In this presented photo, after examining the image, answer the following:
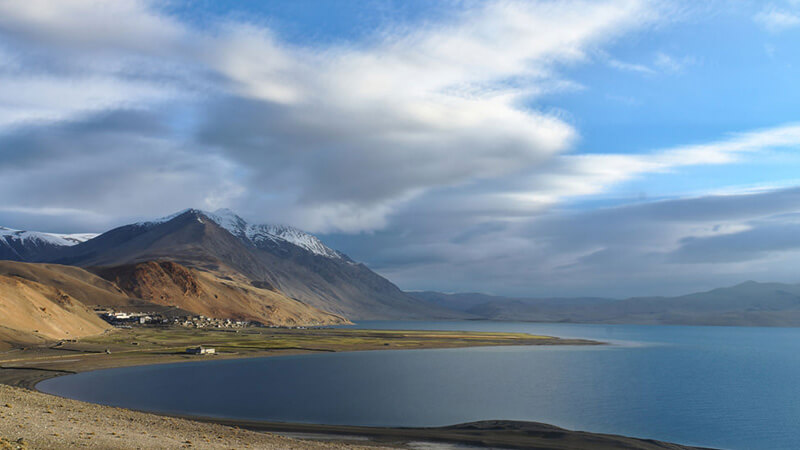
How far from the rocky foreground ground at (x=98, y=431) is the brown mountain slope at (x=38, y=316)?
9426cm

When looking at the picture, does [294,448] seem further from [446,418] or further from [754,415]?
[754,415]

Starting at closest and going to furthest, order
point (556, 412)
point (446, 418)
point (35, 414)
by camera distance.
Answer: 1. point (35, 414)
2. point (446, 418)
3. point (556, 412)

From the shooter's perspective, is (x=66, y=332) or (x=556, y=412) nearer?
(x=556, y=412)

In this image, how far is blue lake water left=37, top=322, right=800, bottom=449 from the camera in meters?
64.9

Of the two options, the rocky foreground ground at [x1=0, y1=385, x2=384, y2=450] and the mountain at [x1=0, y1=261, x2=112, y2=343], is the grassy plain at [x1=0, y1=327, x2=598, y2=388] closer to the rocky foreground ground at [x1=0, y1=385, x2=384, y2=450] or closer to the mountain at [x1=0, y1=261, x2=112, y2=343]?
the mountain at [x1=0, y1=261, x2=112, y2=343]

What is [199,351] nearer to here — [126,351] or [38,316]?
[126,351]

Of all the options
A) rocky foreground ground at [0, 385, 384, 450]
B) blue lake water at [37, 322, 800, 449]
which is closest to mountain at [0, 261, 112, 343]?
blue lake water at [37, 322, 800, 449]

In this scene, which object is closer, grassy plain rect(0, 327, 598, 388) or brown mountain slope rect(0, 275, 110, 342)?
grassy plain rect(0, 327, 598, 388)

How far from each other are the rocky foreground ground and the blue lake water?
19.2m

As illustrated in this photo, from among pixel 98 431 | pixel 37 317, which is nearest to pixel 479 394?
pixel 98 431

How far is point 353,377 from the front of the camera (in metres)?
104

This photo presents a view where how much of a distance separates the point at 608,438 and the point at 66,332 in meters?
135

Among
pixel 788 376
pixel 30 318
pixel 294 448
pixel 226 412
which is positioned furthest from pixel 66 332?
pixel 788 376


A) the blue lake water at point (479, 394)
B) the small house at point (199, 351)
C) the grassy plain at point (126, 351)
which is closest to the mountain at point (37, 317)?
the grassy plain at point (126, 351)
